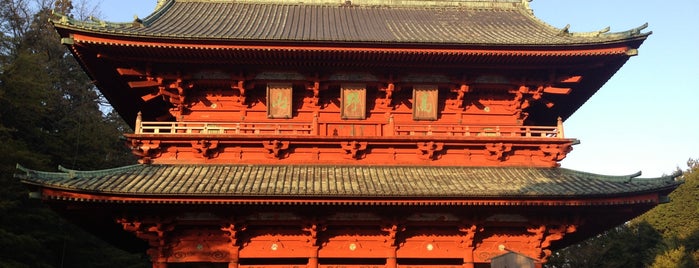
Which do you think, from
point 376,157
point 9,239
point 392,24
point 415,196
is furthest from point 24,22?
point 415,196

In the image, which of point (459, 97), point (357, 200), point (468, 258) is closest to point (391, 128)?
point (459, 97)

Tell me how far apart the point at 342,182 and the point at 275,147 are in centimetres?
257

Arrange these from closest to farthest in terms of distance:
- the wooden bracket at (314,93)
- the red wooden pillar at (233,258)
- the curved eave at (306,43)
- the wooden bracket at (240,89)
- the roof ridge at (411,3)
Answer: the red wooden pillar at (233,258) → the curved eave at (306,43) → the wooden bracket at (240,89) → the wooden bracket at (314,93) → the roof ridge at (411,3)

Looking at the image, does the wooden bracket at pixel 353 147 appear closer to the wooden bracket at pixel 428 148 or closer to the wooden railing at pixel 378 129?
the wooden railing at pixel 378 129

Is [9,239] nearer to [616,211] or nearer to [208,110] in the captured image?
[208,110]

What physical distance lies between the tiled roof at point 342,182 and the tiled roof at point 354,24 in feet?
13.2

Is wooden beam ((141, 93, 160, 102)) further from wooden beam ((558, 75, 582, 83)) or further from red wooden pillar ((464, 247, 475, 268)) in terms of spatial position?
wooden beam ((558, 75, 582, 83))

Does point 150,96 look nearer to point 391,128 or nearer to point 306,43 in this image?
point 306,43

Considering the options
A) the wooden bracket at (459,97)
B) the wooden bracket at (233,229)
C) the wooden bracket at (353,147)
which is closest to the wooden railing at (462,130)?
the wooden bracket at (459,97)

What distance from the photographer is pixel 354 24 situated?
71.8 feet

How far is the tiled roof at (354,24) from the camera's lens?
17609 mm

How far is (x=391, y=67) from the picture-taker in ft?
59.8

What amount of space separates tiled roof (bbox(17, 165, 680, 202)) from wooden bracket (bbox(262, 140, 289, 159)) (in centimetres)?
39

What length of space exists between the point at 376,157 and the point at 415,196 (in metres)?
2.98
